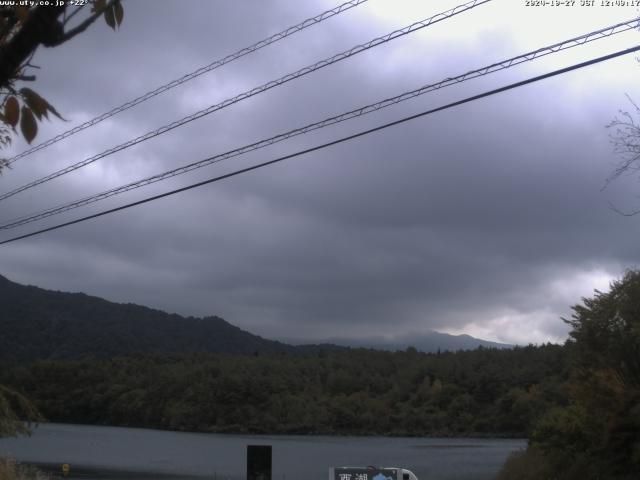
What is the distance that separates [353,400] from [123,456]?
5271 centimetres

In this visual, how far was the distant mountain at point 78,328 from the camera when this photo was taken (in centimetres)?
11938

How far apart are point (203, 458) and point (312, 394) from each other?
175 ft

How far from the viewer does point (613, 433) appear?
21.4m

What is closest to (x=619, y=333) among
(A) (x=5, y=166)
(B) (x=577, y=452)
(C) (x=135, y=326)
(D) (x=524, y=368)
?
(B) (x=577, y=452)

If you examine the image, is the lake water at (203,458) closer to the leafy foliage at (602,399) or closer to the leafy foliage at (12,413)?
Answer: the leafy foliage at (602,399)

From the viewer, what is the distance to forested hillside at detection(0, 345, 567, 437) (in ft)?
319

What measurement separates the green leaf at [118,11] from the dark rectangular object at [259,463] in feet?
24.3

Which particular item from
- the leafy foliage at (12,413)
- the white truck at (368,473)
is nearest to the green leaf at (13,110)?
the white truck at (368,473)

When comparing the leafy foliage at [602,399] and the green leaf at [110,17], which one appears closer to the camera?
the green leaf at [110,17]

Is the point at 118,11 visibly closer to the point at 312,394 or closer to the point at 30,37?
the point at 30,37

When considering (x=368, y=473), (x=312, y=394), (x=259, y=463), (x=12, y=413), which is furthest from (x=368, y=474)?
(x=312, y=394)

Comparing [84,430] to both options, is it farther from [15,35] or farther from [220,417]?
[15,35]

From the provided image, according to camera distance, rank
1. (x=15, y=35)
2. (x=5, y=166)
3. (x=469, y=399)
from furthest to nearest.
A: (x=469, y=399) < (x=5, y=166) < (x=15, y=35)

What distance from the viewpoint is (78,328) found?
506 ft
